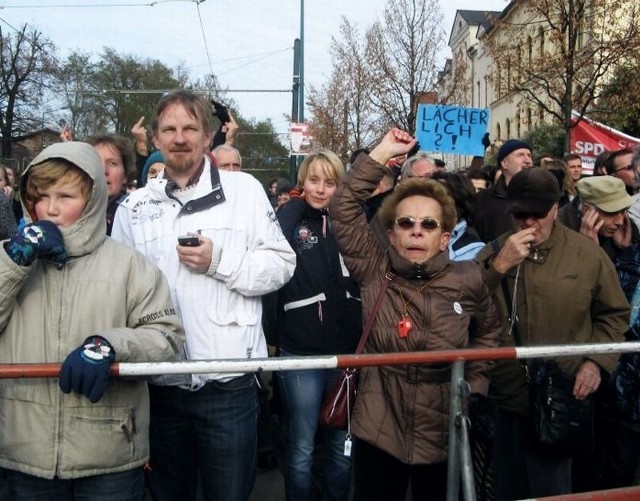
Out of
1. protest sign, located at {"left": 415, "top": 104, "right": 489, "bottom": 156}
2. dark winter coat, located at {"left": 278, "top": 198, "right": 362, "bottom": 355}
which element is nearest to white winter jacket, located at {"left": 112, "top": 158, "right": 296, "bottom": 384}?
dark winter coat, located at {"left": 278, "top": 198, "right": 362, "bottom": 355}

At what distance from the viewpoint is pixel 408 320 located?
9.77 feet

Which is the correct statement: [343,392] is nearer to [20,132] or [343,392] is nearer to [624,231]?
[624,231]

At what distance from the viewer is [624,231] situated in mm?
4316

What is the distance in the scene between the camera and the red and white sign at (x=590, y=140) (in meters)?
12.1

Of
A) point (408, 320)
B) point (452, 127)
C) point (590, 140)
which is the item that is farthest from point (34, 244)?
point (590, 140)

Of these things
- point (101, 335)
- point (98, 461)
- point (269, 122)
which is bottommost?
point (98, 461)

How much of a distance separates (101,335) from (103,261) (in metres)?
0.29

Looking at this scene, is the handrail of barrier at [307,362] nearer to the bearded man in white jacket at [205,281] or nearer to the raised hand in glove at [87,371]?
the raised hand in glove at [87,371]

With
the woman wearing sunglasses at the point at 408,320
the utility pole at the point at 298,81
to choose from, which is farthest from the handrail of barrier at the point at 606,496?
the utility pole at the point at 298,81

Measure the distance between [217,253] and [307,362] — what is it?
1.97ft

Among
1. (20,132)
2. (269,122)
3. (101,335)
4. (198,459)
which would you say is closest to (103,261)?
(101,335)

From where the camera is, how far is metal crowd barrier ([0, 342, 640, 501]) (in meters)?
2.38

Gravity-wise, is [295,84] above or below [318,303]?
above

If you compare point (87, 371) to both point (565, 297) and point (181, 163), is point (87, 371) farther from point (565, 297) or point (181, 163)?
point (565, 297)
